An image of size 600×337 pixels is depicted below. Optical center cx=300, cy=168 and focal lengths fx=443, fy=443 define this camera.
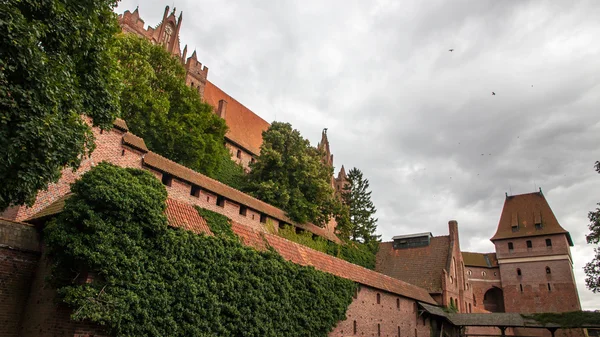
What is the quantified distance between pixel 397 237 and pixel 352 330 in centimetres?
2030

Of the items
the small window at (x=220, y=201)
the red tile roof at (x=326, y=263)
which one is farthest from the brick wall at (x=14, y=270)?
the small window at (x=220, y=201)

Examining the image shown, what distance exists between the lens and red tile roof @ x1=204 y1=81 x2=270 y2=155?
1594 inches

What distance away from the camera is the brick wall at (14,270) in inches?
488

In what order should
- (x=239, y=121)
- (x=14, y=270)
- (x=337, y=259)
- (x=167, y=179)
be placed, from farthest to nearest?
(x=239, y=121) < (x=337, y=259) < (x=167, y=179) < (x=14, y=270)

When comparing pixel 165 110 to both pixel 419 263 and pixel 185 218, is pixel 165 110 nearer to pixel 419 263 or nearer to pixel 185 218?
pixel 185 218

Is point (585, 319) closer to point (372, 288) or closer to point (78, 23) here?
point (372, 288)

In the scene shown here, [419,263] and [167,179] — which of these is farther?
[419,263]

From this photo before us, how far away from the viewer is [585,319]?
29203 millimetres

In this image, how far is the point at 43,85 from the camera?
9148 mm

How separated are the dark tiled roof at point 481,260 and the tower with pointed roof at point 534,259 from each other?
1975 millimetres

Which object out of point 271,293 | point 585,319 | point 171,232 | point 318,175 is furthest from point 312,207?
point 585,319

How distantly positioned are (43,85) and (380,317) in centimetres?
1948

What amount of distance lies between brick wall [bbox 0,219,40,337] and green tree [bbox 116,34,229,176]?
11.6 m

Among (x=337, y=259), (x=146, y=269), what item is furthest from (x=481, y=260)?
(x=146, y=269)
